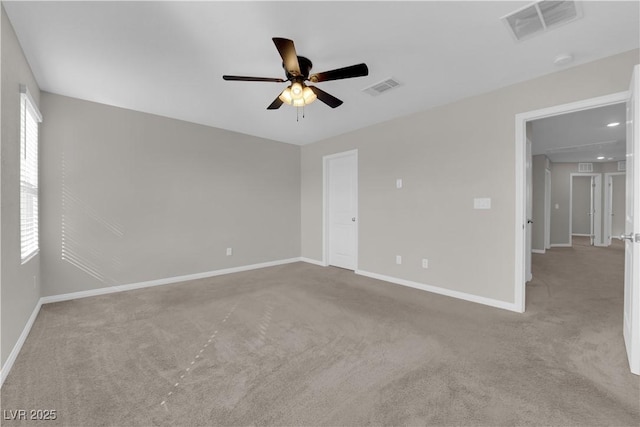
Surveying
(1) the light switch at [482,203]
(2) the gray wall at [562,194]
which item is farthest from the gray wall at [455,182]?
(2) the gray wall at [562,194]

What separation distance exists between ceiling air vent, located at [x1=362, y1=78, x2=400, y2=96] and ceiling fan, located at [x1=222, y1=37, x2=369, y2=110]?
65 cm

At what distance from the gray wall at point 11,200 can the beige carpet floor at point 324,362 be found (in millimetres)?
277

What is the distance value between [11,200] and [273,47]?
237 centimetres

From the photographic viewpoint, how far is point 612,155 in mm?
7148

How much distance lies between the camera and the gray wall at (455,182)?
111 inches

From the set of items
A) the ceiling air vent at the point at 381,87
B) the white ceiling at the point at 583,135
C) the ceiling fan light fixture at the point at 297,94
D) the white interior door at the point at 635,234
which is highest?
the ceiling air vent at the point at 381,87

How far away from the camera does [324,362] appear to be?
78.6 inches

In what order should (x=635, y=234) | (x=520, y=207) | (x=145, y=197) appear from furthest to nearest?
(x=145, y=197), (x=520, y=207), (x=635, y=234)

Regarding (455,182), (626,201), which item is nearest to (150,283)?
(455,182)

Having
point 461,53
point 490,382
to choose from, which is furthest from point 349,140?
point 490,382

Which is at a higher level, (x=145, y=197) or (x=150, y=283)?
(x=145, y=197)

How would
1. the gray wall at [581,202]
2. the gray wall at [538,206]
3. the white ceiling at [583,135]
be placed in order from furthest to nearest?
the gray wall at [581,202]
the gray wall at [538,206]
the white ceiling at [583,135]

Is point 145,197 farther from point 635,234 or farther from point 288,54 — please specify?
point 635,234

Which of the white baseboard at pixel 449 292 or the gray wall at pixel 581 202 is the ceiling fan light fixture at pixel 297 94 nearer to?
the white baseboard at pixel 449 292
